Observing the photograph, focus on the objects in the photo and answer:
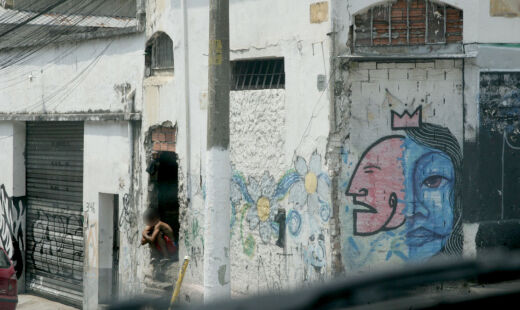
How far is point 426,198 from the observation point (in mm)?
8945

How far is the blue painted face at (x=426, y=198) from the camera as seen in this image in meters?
8.91

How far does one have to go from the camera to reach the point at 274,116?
9.69m

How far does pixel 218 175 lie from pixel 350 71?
7.28 ft

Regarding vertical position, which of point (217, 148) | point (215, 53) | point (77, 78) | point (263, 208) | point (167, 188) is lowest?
point (263, 208)

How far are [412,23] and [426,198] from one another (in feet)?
6.89

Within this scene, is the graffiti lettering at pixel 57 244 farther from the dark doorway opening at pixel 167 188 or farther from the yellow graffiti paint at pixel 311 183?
the yellow graffiti paint at pixel 311 183

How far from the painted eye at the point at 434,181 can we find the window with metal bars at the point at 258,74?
2221 millimetres

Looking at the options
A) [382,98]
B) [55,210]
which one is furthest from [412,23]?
[55,210]

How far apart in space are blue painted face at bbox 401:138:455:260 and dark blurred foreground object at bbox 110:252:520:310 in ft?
21.6

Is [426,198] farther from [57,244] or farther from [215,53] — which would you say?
[57,244]

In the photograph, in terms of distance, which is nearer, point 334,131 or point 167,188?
point 334,131

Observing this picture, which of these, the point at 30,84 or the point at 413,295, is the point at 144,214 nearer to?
the point at 30,84

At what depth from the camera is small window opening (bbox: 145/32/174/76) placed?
37.9 ft

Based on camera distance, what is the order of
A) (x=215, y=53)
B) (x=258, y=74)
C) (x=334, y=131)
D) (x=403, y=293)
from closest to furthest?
1. (x=403, y=293)
2. (x=215, y=53)
3. (x=334, y=131)
4. (x=258, y=74)
